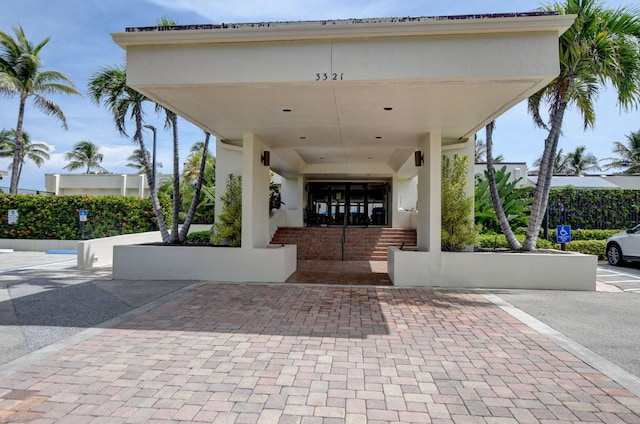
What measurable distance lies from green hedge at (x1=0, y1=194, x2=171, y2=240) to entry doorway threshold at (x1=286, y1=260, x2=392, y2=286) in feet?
29.2

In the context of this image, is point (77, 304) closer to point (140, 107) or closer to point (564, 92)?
point (140, 107)

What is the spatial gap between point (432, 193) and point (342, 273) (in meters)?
3.24

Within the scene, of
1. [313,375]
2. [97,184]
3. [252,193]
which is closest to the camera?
[313,375]

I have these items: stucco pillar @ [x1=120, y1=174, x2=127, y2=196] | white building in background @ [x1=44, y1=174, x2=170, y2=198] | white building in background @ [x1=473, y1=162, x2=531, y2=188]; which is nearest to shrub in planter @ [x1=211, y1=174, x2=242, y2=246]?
white building in background @ [x1=473, y1=162, x2=531, y2=188]

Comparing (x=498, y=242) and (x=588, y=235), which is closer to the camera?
(x=498, y=242)

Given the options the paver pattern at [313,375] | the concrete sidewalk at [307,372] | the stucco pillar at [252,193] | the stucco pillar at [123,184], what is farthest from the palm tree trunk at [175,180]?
the stucco pillar at [123,184]

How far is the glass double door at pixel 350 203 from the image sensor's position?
1966 centimetres

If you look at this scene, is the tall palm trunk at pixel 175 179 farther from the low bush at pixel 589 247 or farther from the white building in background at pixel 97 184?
the white building in background at pixel 97 184

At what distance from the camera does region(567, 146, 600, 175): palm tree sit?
46644 millimetres

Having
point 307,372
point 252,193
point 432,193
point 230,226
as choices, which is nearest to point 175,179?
point 230,226

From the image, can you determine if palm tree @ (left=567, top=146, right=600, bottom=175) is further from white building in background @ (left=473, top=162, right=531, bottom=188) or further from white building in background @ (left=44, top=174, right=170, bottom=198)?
white building in background @ (left=44, top=174, right=170, bottom=198)

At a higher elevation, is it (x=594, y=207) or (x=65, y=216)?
(x=594, y=207)

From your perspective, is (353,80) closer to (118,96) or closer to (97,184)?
(118,96)

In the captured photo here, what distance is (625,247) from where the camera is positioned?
38.7 feet
